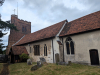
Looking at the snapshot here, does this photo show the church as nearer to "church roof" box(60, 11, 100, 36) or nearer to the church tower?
"church roof" box(60, 11, 100, 36)

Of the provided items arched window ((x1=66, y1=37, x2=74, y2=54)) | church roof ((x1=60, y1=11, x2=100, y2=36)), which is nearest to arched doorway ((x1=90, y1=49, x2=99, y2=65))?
arched window ((x1=66, y1=37, x2=74, y2=54))

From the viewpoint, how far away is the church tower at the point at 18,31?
88.5 feet

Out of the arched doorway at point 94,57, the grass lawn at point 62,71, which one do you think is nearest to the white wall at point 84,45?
the arched doorway at point 94,57

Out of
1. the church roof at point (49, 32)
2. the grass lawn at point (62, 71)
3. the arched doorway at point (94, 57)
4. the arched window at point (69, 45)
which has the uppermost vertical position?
the church roof at point (49, 32)

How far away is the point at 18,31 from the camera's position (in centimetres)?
2827

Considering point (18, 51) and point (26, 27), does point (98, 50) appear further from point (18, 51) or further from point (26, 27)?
point (26, 27)

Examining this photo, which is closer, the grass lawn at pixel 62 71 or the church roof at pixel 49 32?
the grass lawn at pixel 62 71

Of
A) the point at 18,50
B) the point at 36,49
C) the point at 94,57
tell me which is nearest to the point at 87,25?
the point at 94,57

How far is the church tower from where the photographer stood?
2699 centimetres

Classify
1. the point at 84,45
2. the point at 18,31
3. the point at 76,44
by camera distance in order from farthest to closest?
the point at 18,31, the point at 76,44, the point at 84,45

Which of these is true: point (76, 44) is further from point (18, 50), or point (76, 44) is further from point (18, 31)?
point (18, 31)

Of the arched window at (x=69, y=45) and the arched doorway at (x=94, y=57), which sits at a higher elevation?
the arched window at (x=69, y=45)

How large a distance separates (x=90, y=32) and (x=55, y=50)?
5.73 metres

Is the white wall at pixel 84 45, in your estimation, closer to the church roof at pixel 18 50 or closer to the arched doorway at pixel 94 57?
the arched doorway at pixel 94 57
